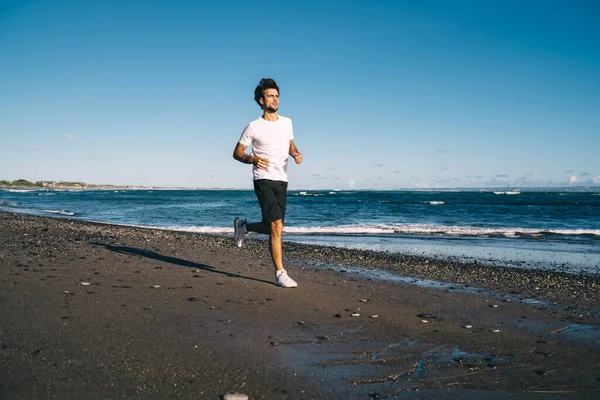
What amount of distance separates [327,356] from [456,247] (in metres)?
10.7

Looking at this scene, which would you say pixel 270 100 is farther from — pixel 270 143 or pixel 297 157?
pixel 297 157

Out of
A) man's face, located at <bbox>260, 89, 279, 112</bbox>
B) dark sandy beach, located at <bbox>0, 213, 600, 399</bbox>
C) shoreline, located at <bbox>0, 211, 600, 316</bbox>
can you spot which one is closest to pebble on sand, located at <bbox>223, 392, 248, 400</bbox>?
dark sandy beach, located at <bbox>0, 213, 600, 399</bbox>

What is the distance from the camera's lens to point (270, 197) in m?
5.01

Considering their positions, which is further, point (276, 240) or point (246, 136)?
point (276, 240)

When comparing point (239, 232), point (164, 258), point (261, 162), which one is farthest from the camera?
point (164, 258)

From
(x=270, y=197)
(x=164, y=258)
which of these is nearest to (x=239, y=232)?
(x=270, y=197)

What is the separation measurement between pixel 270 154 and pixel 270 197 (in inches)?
19.7

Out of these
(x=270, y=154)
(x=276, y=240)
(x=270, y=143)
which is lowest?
(x=276, y=240)

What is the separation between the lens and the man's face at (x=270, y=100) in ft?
16.3

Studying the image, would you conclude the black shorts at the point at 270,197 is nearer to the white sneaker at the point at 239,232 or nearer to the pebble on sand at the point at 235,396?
the white sneaker at the point at 239,232

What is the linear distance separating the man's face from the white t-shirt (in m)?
0.15

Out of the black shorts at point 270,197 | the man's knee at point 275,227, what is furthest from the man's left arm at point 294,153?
the man's knee at point 275,227

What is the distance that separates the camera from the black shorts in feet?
16.4

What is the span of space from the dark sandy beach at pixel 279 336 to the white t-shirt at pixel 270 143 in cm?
136
